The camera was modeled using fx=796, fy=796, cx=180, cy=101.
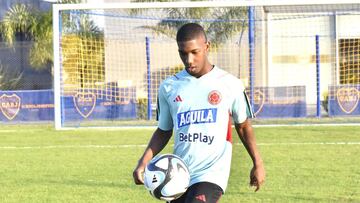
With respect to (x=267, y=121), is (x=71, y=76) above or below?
above

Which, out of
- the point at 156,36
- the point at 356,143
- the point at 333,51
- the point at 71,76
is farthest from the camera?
the point at 333,51

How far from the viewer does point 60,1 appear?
115 ft

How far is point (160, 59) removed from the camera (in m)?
28.3

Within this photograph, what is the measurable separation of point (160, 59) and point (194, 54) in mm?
23157

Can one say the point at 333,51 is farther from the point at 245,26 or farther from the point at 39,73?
the point at 39,73

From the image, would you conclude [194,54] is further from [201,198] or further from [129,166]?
[129,166]

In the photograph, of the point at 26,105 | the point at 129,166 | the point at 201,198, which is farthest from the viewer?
the point at 26,105

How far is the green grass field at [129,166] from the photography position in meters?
9.70

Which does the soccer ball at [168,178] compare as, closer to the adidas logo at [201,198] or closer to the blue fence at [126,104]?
the adidas logo at [201,198]

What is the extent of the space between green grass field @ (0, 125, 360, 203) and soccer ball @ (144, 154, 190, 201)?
13.1 feet

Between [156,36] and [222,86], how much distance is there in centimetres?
2444

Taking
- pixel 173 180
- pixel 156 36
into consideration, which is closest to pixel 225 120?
pixel 173 180

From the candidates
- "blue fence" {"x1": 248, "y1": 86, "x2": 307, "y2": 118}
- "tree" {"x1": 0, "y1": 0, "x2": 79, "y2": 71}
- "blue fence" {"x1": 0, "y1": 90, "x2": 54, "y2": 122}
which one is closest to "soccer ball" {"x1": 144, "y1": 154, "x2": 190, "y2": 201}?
"blue fence" {"x1": 248, "y1": 86, "x2": 307, "y2": 118}

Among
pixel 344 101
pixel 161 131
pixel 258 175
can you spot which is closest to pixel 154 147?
pixel 161 131
